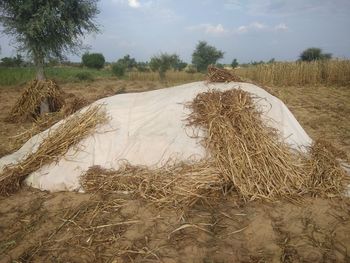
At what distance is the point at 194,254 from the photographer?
3.15 m

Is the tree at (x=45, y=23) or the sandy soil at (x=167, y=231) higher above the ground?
the tree at (x=45, y=23)

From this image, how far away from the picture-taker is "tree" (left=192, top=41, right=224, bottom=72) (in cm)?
3002

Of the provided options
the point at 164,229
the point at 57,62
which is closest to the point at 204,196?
the point at 164,229

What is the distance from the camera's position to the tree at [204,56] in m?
30.0

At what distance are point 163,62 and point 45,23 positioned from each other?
16.5 metres

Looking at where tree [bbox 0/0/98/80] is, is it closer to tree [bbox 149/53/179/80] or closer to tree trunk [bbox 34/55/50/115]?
tree trunk [bbox 34/55/50/115]

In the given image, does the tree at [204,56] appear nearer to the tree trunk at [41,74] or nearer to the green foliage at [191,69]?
the green foliage at [191,69]

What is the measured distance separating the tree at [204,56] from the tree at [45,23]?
72.1 feet

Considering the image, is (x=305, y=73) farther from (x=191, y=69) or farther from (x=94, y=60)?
(x=94, y=60)

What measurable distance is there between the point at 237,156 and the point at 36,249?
2.55 meters

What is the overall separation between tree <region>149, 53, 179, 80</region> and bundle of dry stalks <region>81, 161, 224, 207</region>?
1968 cm

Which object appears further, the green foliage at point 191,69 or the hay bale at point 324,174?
the green foliage at point 191,69

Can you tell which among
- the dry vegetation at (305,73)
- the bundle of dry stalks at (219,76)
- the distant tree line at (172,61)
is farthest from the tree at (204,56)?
the bundle of dry stalks at (219,76)

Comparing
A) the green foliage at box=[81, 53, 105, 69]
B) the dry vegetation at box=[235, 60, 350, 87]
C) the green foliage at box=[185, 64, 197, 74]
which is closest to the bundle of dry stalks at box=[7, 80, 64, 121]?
the dry vegetation at box=[235, 60, 350, 87]
